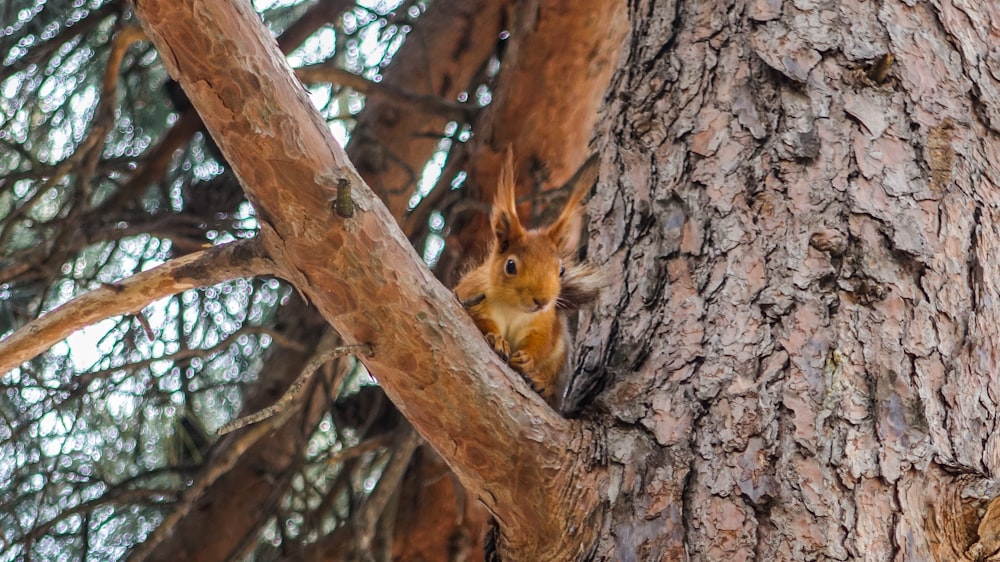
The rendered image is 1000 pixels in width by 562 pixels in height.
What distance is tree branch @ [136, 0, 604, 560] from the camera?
4.13 ft

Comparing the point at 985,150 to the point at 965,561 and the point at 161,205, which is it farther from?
the point at 161,205

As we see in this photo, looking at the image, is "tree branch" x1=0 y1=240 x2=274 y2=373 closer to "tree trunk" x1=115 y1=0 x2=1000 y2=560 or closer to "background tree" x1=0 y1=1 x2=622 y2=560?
"tree trunk" x1=115 y1=0 x2=1000 y2=560

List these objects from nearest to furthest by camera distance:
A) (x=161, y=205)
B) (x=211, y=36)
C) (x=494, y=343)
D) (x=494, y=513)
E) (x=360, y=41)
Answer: (x=211, y=36) < (x=494, y=513) < (x=494, y=343) < (x=161, y=205) < (x=360, y=41)

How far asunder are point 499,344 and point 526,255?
22 centimetres

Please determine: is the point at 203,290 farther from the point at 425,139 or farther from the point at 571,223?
the point at 571,223

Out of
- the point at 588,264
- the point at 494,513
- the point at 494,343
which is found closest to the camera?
the point at 494,513

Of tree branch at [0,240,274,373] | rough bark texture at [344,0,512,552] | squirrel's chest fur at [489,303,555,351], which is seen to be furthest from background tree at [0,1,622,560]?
tree branch at [0,240,274,373]

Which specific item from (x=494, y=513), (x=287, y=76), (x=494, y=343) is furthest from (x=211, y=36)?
(x=494, y=343)

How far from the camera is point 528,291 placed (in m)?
2.08

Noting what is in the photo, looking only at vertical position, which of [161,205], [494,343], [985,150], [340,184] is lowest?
[985,150]

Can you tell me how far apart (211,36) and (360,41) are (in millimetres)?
2108

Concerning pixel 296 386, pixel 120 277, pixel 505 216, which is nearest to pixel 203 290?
pixel 120 277

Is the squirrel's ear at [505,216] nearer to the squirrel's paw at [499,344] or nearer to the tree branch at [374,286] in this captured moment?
the squirrel's paw at [499,344]

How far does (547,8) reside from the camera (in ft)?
9.40
